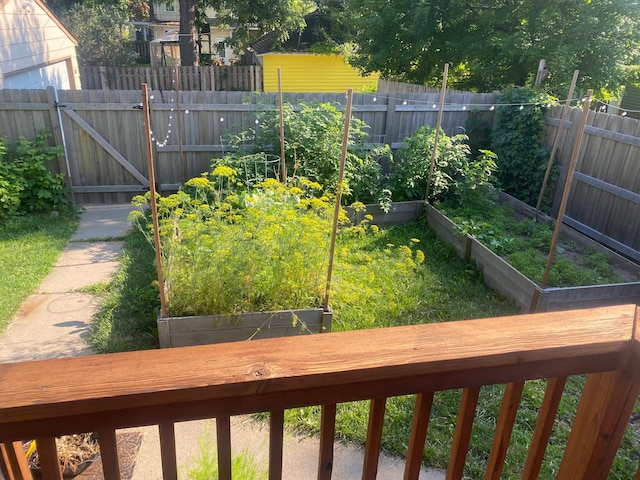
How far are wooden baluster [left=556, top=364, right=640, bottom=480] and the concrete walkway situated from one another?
164 centimetres

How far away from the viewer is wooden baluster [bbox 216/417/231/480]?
90 centimetres

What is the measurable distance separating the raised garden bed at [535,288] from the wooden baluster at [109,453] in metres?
4.07

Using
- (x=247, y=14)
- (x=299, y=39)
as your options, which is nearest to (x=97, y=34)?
(x=299, y=39)

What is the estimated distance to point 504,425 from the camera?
1095 mm

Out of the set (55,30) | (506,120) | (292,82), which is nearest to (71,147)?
(55,30)

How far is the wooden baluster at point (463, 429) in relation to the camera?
1.02m

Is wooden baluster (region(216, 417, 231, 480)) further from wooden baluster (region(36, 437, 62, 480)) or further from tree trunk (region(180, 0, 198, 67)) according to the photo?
tree trunk (region(180, 0, 198, 67))

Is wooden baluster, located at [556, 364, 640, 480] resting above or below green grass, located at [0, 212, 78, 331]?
above

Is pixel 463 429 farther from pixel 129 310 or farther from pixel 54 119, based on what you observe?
pixel 54 119

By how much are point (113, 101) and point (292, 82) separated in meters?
10.5

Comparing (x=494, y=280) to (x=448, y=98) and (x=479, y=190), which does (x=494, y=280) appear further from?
(x=448, y=98)

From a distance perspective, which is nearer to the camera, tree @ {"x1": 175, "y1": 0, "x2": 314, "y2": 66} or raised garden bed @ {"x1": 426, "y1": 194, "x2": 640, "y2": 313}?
raised garden bed @ {"x1": 426, "y1": 194, "x2": 640, "y2": 313}

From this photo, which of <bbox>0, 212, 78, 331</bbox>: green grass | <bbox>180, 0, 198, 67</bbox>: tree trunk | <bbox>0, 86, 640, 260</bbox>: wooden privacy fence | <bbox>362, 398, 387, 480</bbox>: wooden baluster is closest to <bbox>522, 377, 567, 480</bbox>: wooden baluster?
<bbox>362, 398, 387, 480</bbox>: wooden baluster

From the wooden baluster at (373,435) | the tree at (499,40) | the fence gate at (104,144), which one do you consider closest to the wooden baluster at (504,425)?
the wooden baluster at (373,435)
